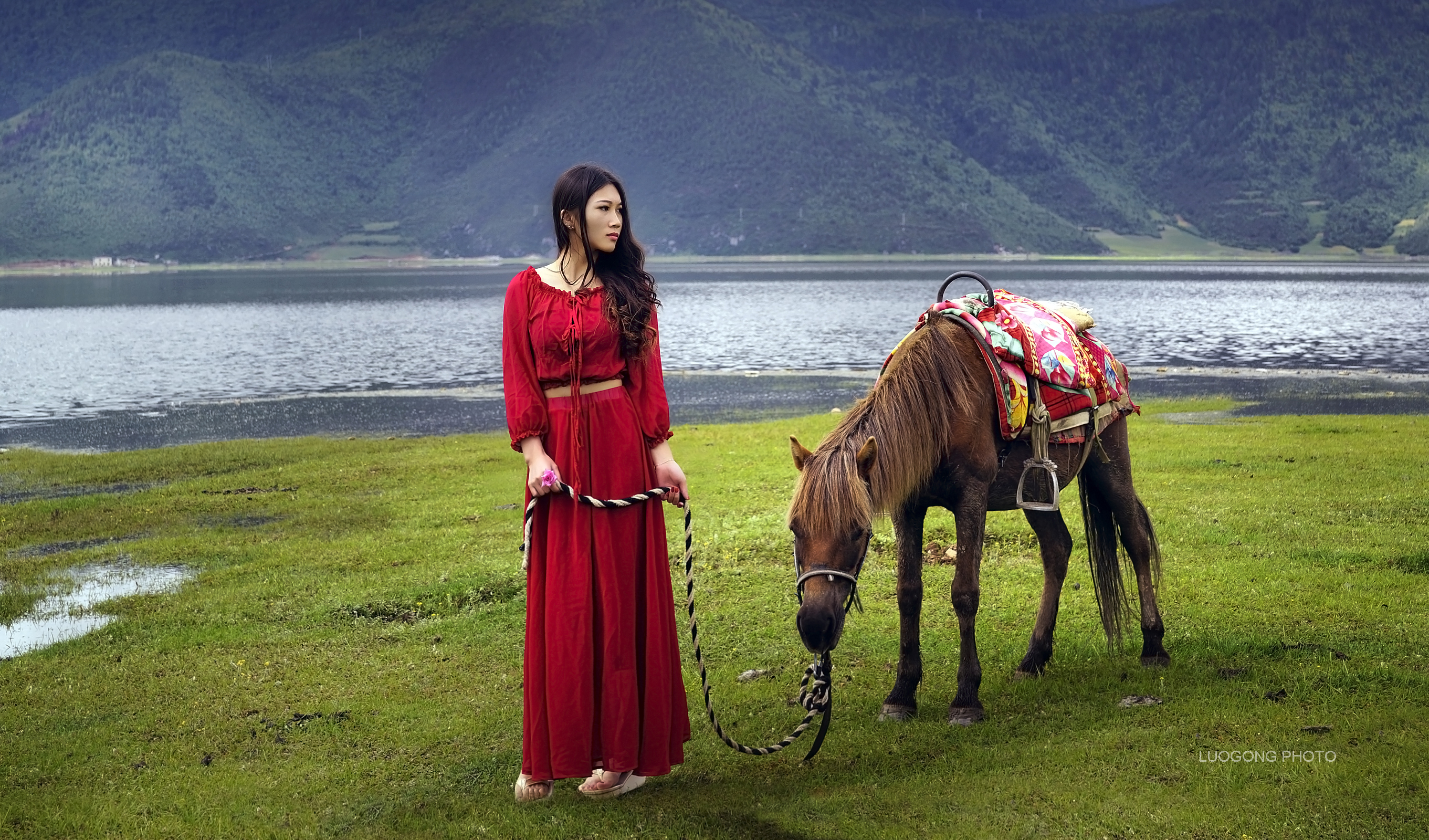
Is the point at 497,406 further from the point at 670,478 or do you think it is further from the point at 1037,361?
the point at 670,478

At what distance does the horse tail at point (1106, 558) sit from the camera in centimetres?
721

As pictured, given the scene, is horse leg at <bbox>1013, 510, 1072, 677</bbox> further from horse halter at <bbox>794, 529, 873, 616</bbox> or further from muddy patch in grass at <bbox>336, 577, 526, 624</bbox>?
muddy patch in grass at <bbox>336, 577, 526, 624</bbox>

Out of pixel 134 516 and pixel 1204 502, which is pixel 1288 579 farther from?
pixel 134 516

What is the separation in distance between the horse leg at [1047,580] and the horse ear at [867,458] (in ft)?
6.30

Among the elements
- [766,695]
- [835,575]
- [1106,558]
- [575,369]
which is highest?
[575,369]

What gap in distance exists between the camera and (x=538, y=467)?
16.6 ft

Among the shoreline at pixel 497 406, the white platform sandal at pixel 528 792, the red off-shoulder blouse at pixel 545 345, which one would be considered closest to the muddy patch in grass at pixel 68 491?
the shoreline at pixel 497 406

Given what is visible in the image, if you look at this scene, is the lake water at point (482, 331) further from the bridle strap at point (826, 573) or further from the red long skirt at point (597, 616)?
the bridle strap at point (826, 573)

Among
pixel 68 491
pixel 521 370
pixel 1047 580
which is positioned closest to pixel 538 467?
pixel 521 370

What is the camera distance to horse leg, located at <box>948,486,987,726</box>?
6.05 metres

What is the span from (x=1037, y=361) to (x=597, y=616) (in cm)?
289

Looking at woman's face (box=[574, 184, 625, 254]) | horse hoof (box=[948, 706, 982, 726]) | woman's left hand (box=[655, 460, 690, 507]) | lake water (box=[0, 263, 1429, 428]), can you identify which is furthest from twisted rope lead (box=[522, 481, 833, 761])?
lake water (box=[0, 263, 1429, 428])

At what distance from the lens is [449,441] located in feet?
74.4

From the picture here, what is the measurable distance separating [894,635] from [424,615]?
386 cm
